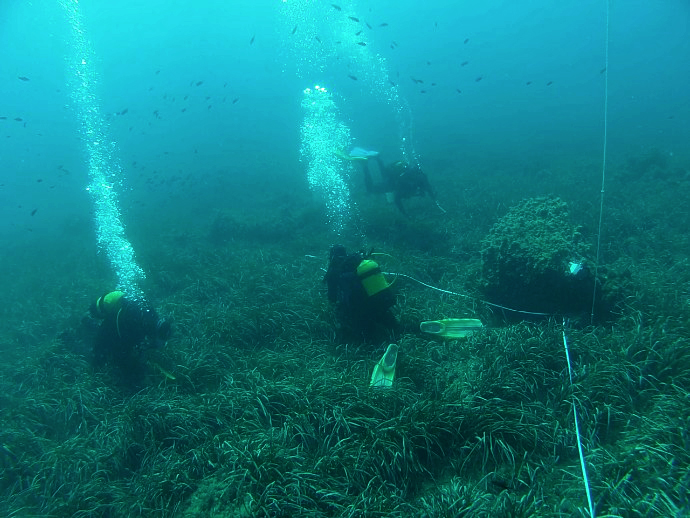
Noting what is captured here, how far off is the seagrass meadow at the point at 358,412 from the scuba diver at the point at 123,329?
0.27m

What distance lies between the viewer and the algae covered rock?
246 inches

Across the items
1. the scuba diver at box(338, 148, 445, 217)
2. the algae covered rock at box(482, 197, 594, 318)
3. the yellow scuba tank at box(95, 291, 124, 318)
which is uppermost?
the algae covered rock at box(482, 197, 594, 318)

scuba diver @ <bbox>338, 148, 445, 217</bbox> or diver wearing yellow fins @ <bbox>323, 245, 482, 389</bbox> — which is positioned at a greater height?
diver wearing yellow fins @ <bbox>323, 245, 482, 389</bbox>

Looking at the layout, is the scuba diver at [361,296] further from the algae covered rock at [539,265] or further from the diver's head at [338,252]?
the algae covered rock at [539,265]

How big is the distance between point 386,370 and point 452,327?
1733 mm

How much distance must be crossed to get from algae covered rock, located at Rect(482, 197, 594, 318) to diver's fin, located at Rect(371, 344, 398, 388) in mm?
2818

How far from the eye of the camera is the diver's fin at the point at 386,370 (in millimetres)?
5012

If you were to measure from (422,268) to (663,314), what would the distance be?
189 inches

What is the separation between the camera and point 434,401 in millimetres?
4273

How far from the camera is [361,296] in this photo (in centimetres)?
602

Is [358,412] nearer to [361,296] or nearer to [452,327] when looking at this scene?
[361,296]

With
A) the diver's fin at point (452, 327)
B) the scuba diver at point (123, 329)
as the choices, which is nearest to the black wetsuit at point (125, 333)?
the scuba diver at point (123, 329)

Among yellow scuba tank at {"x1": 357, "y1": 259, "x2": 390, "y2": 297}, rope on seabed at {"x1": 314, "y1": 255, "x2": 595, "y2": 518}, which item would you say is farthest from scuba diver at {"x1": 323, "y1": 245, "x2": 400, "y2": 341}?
rope on seabed at {"x1": 314, "y1": 255, "x2": 595, "y2": 518}

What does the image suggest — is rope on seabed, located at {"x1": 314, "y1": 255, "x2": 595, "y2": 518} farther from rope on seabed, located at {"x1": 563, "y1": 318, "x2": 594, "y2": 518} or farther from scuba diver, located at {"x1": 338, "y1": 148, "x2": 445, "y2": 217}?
scuba diver, located at {"x1": 338, "y1": 148, "x2": 445, "y2": 217}
